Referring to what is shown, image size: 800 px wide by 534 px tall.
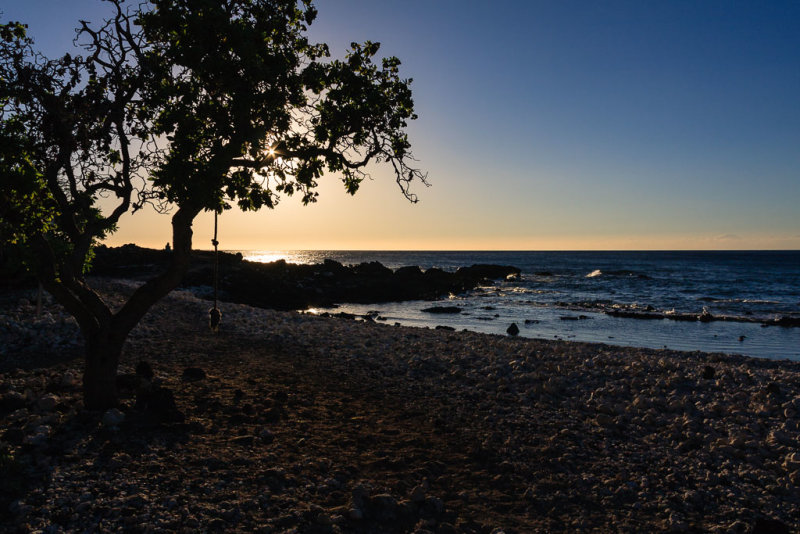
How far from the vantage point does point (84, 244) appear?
8656 mm

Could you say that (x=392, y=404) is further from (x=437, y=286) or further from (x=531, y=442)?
(x=437, y=286)

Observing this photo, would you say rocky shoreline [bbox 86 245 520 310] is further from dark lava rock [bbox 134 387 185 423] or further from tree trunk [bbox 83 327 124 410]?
tree trunk [bbox 83 327 124 410]

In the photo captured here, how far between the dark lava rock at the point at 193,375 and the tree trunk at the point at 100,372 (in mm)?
2735

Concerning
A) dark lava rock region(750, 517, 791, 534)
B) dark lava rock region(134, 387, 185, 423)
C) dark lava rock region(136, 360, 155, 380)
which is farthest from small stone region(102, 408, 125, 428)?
dark lava rock region(750, 517, 791, 534)

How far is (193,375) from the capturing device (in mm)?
11633

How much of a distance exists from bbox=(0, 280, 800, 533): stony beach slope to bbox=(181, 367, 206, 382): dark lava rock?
1.8 inches

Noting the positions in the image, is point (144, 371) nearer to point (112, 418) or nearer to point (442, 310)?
point (112, 418)

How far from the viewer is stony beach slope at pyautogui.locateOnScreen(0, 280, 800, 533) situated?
6039 mm

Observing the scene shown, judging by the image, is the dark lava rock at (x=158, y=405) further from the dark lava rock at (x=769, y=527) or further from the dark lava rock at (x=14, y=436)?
the dark lava rock at (x=769, y=527)

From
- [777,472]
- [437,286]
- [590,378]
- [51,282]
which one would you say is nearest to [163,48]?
[51,282]

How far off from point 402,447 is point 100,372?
5.82 metres

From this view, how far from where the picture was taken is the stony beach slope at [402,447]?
6039 mm

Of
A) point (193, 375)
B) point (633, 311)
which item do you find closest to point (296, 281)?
point (633, 311)

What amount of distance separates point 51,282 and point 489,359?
1122 centimetres
